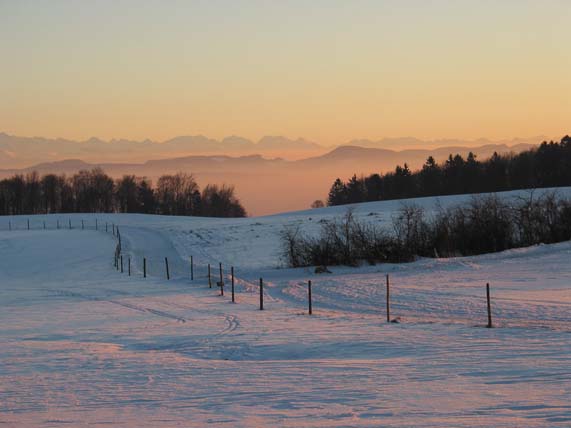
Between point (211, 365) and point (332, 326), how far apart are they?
21.3ft

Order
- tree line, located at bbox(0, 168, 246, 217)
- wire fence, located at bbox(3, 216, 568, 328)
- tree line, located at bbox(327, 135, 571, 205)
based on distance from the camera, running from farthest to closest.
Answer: tree line, located at bbox(0, 168, 246, 217) < tree line, located at bbox(327, 135, 571, 205) < wire fence, located at bbox(3, 216, 568, 328)

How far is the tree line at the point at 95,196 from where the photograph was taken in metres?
152

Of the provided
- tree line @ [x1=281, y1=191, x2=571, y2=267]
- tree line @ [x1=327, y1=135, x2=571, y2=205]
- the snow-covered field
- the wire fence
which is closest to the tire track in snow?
the snow-covered field

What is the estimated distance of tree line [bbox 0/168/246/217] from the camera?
500 ft

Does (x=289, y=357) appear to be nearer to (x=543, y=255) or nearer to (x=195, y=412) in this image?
(x=195, y=412)

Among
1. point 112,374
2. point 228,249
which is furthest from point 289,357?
point 228,249

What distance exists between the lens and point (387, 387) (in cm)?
1252

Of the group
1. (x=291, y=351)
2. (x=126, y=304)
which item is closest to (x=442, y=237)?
(x=126, y=304)

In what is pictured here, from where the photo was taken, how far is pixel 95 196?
511 ft

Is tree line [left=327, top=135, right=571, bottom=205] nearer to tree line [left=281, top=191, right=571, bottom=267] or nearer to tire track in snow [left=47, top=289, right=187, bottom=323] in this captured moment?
tree line [left=281, top=191, right=571, bottom=267]

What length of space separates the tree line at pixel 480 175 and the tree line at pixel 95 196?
A: 126ft

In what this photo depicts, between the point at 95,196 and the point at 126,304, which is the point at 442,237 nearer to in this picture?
the point at 126,304

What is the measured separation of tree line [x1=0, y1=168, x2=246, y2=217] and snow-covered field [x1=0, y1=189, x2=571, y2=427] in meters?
119

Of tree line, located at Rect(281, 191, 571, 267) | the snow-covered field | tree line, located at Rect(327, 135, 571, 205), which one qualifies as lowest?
the snow-covered field
